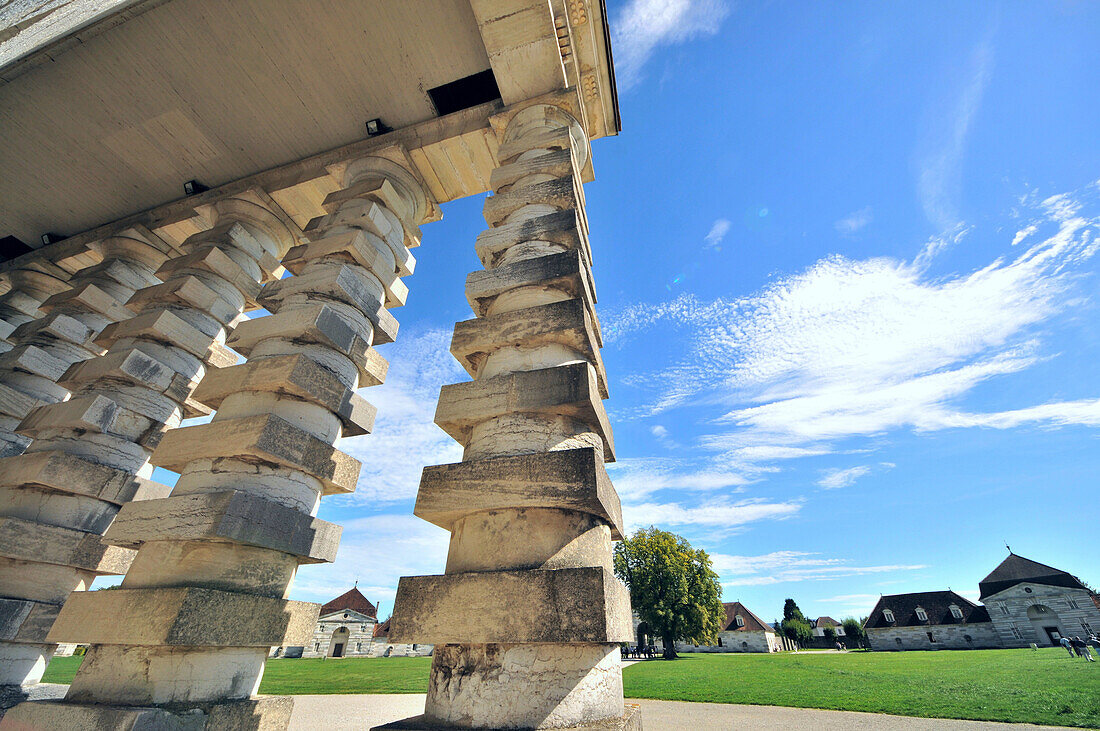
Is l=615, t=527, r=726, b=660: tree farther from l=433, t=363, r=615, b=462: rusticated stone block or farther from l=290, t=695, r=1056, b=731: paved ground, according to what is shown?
l=433, t=363, r=615, b=462: rusticated stone block

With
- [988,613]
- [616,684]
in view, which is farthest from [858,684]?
[988,613]

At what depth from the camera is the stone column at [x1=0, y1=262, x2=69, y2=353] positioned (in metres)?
8.86

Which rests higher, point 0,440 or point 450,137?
point 450,137

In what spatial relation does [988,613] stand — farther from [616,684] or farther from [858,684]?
[616,684]

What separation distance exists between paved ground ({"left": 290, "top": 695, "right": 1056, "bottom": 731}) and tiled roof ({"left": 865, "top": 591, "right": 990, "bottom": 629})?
66.0m

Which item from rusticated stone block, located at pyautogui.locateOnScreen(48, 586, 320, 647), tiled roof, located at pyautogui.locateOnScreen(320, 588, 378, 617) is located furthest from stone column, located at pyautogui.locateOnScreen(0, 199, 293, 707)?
tiled roof, located at pyautogui.locateOnScreen(320, 588, 378, 617)

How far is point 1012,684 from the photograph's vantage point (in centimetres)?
1149

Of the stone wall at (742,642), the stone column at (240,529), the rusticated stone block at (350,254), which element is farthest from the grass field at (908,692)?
the stone wall at (742,642)

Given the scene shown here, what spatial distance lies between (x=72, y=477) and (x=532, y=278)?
18.5ft

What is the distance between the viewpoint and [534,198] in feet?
16.2

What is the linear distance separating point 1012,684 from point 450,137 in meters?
19.2

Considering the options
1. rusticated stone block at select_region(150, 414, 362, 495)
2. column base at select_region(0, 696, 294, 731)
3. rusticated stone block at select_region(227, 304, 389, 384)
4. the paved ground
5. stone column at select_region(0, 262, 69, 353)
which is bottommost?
the paved ground

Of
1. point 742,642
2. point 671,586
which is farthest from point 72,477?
point 742,642

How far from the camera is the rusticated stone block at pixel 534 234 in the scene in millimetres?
4285
